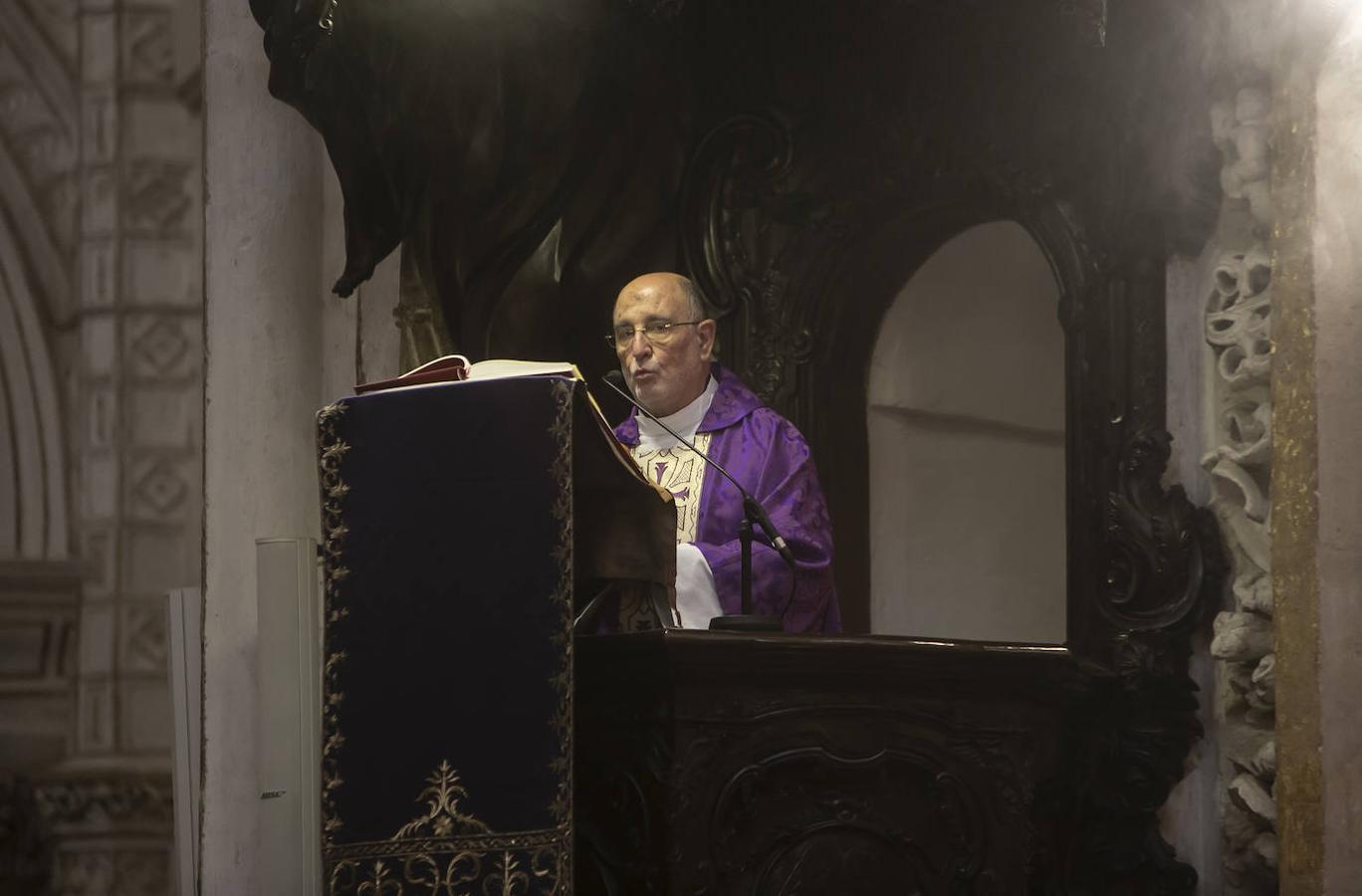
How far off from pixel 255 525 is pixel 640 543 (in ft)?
8.70

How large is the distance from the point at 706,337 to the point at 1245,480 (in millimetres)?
1634

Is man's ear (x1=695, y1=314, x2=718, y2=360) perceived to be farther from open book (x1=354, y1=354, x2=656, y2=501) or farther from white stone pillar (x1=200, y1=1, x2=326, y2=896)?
open book (x1=354, y1=354, x2=656, y2=501)

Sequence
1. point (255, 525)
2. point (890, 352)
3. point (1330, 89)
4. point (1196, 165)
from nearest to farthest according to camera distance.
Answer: point (1330, 89), point (1196, 165), point (255, 525), point (890, 352)

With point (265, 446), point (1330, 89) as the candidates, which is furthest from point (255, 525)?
point (1330, 89)

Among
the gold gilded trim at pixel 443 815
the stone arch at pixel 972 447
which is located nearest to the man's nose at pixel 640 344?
the stone arch at pixel 972 447

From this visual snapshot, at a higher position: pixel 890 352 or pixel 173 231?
pixel 173 231

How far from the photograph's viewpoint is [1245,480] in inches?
203

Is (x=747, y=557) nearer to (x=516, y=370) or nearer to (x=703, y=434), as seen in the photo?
(x=516, y=370)

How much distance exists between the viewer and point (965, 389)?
763cm

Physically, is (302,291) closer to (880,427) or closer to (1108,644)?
(880,427)

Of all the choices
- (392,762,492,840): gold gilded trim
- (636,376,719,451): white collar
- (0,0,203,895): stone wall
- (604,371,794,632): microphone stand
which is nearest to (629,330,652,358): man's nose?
(636,376,719,451): white collar

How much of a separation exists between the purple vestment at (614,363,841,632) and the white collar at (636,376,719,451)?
3cm

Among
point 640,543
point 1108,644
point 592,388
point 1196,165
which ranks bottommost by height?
point 1108,644

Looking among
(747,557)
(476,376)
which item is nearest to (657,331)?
(747,557)
